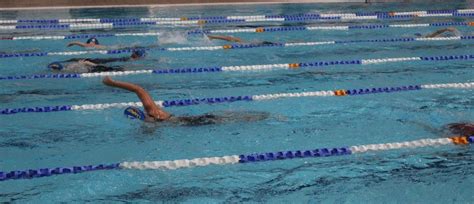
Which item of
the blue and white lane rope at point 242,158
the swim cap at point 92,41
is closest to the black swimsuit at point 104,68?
the swim cap at point 92,41

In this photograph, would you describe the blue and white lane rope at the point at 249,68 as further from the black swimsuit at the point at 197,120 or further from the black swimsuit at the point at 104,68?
the black swimsuit at the point at 197,120

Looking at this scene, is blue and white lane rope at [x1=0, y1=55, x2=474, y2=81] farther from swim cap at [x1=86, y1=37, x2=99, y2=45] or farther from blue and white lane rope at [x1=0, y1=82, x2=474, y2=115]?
swim cap at [x1=86, y1=37, x2=99, y2=45]

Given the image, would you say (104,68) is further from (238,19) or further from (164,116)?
(238,19)

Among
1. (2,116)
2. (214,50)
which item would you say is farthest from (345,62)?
(2,116)

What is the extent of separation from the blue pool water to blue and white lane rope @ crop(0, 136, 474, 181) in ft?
0.19

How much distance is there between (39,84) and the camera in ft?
21.5

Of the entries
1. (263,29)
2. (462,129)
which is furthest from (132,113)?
(263,29)

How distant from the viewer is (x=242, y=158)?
4.05 meters

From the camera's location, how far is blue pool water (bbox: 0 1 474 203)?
12.0 ft

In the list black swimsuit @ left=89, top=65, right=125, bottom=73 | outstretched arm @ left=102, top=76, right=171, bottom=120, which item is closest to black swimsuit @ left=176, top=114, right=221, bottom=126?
outstretched arm @ left=102, top=76, right=171, bottom=120

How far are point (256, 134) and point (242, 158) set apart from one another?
2.17ft

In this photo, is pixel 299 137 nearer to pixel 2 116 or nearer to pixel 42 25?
pixel 2 116

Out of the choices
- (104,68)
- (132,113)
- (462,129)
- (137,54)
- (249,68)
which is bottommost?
(462,129)

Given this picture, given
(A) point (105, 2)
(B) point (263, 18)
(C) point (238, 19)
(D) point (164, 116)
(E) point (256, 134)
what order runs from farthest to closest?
1. (A) point (105, 2)
2. (B) point (263, 18)
3. (C) point (238, 19)
4. (D) point (164, 116)
5. (E) point (256, 134)
